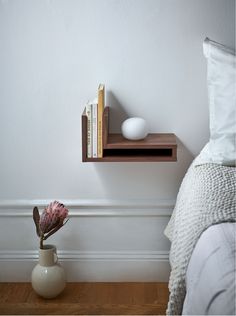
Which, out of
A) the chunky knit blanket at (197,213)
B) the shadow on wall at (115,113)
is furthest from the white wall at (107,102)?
the chunky knit blanket at (197,213)

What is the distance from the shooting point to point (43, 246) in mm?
2482

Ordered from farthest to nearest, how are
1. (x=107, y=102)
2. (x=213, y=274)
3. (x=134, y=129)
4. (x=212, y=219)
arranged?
(x=107, y=102) < (x=134, y=129) < (x=212, y=219) < (x=213, y=274)

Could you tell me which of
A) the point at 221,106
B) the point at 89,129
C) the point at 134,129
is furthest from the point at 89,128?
the point at 221,106

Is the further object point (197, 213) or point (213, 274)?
point (197, 213)

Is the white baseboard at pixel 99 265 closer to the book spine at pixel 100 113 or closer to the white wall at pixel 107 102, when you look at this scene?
the white wall at pixel 107 102

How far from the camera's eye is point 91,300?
243cm

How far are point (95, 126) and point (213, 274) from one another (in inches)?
40.2

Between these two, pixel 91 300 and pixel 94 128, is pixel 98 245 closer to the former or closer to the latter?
pixel 91 300

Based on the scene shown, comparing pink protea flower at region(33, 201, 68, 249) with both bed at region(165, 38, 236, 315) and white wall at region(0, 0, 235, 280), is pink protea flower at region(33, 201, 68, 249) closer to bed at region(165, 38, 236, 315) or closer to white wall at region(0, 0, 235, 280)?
white wall at region(0, 0, 235, 280)

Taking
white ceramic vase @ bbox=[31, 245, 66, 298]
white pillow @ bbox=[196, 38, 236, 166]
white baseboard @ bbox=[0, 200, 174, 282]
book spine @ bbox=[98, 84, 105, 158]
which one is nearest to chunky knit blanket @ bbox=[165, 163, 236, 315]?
white pillow @ bbox=[196, 38, 236, 166]

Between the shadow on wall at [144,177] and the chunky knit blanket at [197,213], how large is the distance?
0.50 m

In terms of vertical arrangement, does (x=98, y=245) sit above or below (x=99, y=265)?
above

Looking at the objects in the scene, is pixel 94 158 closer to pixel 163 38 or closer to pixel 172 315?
pixel 163 38

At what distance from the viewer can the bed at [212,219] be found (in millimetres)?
1433
